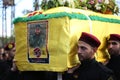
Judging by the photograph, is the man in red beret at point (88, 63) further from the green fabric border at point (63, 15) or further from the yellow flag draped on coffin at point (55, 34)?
the green fabric border at point (63, 15)

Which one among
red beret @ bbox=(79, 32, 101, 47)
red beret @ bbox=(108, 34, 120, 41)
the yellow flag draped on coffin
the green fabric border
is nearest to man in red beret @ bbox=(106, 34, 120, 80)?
red beret @ bbox=(108, 34, 120, 41)

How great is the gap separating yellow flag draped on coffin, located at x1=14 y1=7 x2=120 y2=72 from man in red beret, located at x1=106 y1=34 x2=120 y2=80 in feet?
0.34

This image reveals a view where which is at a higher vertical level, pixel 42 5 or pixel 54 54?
pixel 42 5

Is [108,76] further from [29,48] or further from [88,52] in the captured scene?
[29,48]

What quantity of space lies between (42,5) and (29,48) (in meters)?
0.68

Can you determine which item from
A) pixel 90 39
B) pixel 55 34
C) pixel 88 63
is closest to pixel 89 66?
pixel 88 63

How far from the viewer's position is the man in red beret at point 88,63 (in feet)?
16.0

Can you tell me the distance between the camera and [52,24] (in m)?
5.21

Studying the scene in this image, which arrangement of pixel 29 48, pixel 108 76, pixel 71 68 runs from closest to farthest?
pixel 108 76, pixel 71 68, pixel 29 48

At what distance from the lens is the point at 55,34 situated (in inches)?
204

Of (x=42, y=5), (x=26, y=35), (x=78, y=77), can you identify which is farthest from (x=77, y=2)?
(x=78, y=77)

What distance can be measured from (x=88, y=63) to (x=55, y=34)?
0.58 m

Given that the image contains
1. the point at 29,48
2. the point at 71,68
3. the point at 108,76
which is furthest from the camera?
the point at 29,48

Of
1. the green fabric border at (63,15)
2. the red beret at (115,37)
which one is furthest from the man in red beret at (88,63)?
the red beret at (115,37)
